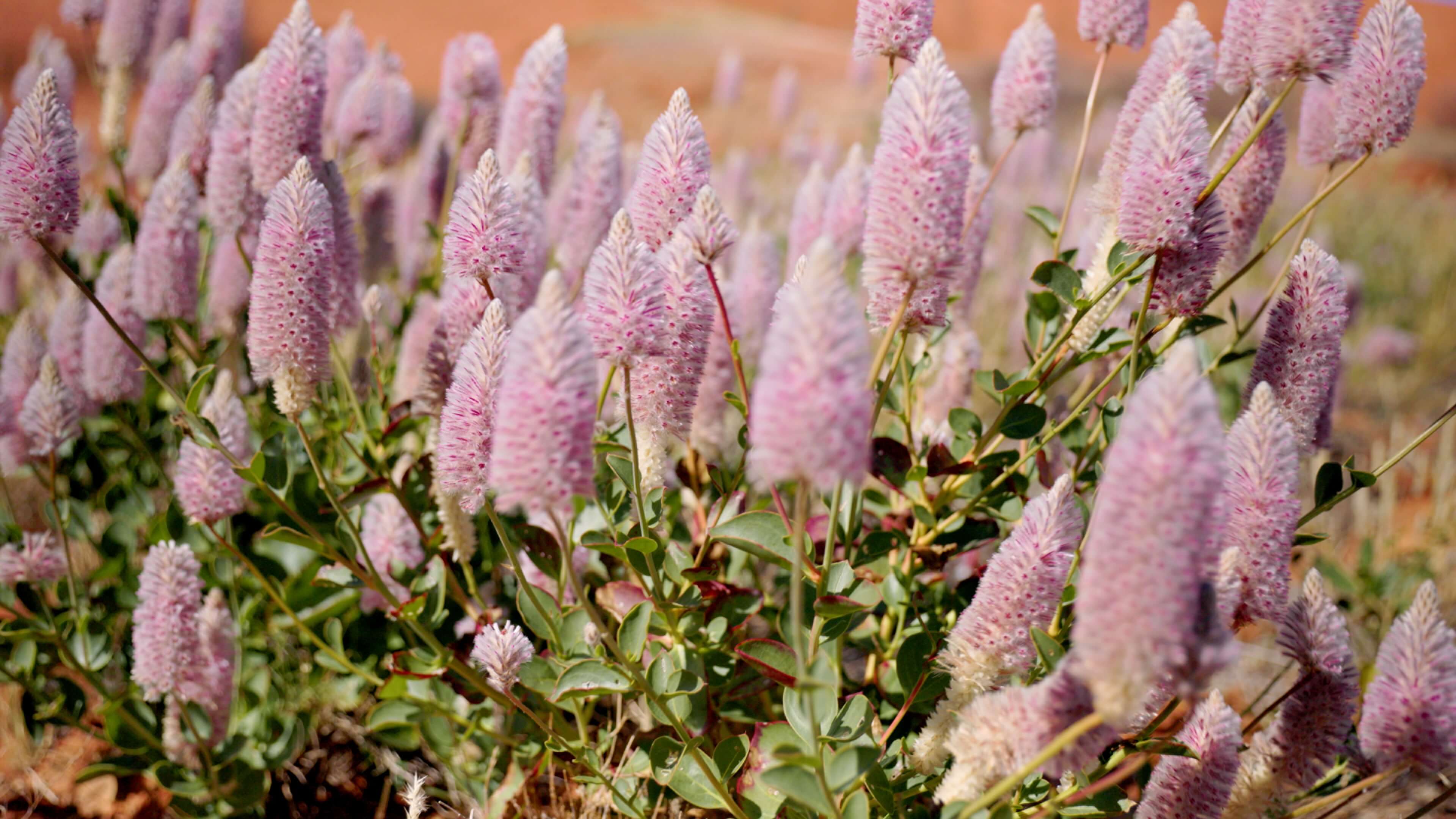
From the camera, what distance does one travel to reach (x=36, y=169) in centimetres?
139

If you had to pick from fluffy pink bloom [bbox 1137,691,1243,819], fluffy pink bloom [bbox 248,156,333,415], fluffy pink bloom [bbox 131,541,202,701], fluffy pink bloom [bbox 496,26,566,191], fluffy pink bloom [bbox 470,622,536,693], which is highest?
fluffy pink bloom [bbox 496,26,566,191]

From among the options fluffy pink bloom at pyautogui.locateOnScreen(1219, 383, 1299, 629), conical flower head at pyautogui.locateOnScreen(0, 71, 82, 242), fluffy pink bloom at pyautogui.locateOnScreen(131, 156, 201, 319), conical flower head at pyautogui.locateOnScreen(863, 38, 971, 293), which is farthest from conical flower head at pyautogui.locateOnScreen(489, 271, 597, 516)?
fluffy pink bloom at pyautogui.locateOnScreen(131, 156, 201, 319)

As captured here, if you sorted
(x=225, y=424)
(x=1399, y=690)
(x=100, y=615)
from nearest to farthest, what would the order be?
(x=1399, y=690)
(x=225, y=424)
(x=100, y=615)

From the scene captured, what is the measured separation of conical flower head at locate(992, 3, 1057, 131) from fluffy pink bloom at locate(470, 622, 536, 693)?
125cm

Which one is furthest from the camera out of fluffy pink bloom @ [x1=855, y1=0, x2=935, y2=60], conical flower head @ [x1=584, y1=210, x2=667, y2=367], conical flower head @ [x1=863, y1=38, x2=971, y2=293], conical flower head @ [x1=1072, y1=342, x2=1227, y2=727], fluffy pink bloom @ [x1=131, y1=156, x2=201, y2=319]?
fluffy pink bloom @ [x1=131, y1=156, x2=201, y2=319]

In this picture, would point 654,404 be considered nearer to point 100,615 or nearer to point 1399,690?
point 1399,690

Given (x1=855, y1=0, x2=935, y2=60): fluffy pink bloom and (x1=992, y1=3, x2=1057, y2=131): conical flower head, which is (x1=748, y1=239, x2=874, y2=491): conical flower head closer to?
(x1=855, y1=0, x2=935, y2=60): fluffy pink bloom

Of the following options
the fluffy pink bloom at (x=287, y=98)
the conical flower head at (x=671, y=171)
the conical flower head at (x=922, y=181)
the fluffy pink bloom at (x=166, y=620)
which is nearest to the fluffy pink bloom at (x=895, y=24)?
the conical flower head at (x=671, y=171)

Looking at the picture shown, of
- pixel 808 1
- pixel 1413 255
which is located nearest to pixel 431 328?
pixel 1413 255

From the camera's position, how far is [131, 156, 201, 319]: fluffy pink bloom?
6.26ft

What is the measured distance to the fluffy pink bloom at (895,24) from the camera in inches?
58.2

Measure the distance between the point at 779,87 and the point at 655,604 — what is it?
16.5 ft

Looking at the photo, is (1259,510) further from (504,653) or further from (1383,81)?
(504,653)

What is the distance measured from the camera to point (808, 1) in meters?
29.0
